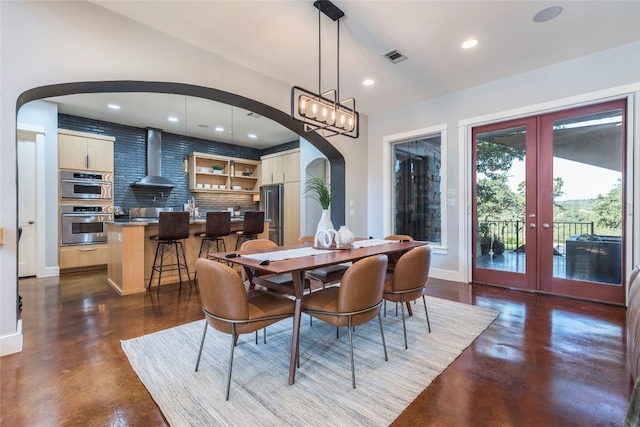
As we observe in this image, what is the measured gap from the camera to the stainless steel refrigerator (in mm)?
7055

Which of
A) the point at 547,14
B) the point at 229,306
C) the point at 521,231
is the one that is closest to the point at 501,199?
the point at 521,231

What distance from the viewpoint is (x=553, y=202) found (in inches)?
147

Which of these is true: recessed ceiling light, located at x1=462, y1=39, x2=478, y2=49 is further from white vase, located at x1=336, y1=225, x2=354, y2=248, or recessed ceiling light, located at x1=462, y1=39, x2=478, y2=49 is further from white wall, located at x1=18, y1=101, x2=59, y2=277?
white wall, located at x1=18, y1=101, x2=59, y2=277

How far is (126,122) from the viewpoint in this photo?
19.7 ft

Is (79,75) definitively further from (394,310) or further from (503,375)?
(503,375)

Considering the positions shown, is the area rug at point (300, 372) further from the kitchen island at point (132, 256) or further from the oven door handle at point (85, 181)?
the oven door handle at point (85, 181)

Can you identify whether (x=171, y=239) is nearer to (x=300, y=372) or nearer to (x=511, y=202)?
(x=300, y=372)

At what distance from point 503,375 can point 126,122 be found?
7261 mm

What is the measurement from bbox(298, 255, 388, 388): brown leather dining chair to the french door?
10.1ft

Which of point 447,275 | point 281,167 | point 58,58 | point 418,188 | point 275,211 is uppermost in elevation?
point 58,58

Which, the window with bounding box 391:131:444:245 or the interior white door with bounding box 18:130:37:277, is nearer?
the interior white door with bounding box 18:130:37:277

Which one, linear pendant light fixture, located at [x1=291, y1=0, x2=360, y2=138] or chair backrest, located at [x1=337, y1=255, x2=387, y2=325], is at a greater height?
linear pendant light fixture, located at [x1=291, y1=0, x2=360, y2=138]

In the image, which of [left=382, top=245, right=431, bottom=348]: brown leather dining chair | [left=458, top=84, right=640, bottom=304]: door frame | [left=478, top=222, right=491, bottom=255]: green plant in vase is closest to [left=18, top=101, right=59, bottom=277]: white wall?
[left=382, top=245, right=431, bottom=348]: brown leather dining chair

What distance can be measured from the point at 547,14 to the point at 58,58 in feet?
13.9
